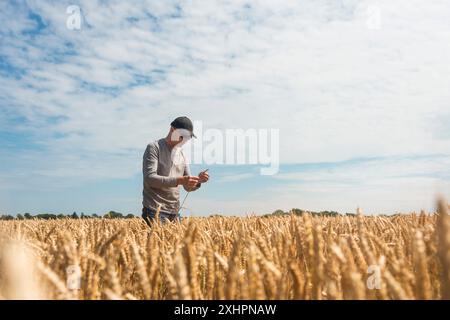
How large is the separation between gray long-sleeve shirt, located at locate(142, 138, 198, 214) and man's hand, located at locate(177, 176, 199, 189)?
0.07m

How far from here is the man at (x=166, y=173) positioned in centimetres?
493

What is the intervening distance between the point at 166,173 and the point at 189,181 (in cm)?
78

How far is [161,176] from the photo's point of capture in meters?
4.98

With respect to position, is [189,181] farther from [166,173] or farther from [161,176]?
[166,173]

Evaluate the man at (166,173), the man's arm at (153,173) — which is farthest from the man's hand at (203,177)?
the man's arm at (153,173)

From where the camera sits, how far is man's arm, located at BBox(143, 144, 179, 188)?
486 cm

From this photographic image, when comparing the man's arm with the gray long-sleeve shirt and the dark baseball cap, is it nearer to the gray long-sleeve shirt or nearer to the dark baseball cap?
the gray long-sleeve shirt

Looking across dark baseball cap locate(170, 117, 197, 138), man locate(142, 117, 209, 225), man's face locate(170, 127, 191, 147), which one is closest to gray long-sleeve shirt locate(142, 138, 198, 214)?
man locate(142, 117, 209, 225)

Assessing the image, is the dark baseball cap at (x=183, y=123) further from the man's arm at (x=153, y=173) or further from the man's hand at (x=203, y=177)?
the man's hand at (x=203, y=177)

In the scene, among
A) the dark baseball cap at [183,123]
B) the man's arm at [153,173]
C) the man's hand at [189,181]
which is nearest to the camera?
the man's hand at [189,181]
